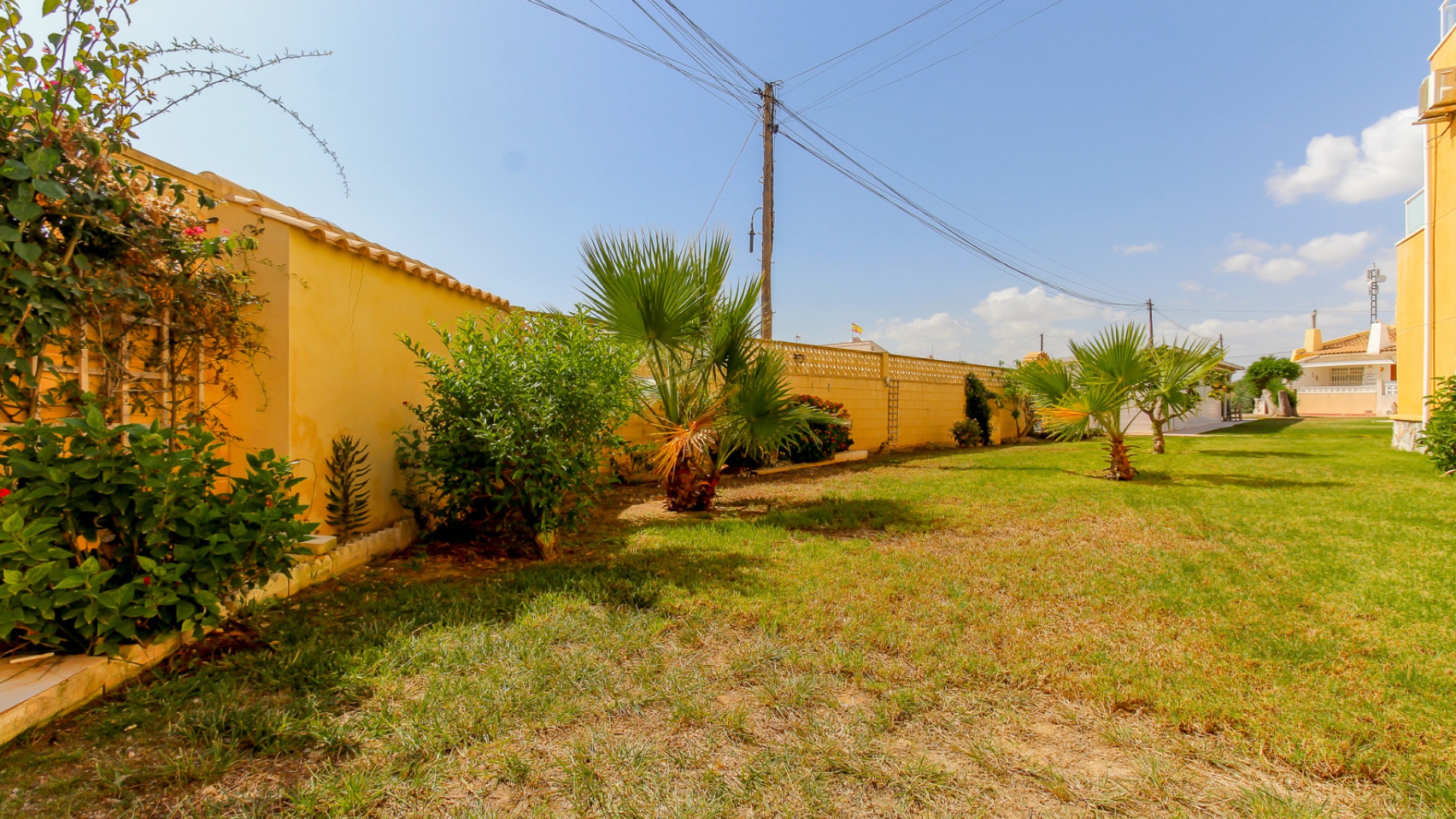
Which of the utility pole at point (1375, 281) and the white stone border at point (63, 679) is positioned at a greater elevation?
the utility pole at point (1375, 281)

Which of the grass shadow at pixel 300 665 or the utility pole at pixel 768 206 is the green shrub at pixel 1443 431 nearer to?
the utility pole at pixel 768 206

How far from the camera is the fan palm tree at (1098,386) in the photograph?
8469 mm

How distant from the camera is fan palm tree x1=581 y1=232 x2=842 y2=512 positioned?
5.94 metres

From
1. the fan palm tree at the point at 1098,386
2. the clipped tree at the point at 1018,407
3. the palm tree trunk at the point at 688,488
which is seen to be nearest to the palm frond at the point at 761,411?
the palm tree trunk at the point at 688,488

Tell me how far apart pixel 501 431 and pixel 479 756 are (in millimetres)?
2442

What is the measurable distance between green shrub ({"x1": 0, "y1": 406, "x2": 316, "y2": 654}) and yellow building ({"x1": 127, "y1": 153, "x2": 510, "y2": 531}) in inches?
45.2

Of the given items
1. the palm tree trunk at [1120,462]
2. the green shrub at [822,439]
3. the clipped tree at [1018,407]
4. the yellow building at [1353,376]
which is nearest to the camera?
the palm tree trunk at [1120,462]

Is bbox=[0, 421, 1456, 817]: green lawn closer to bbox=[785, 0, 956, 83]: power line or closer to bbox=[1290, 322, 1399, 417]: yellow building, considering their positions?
bbox=[785, 0, 956, 83]: power line

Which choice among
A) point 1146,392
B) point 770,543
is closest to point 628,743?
point 770,543

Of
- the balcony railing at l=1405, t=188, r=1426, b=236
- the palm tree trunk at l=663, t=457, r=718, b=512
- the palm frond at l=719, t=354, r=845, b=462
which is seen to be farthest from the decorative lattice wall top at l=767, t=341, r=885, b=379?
the balcony railing at l=1405, t=188, r=1426, b=236

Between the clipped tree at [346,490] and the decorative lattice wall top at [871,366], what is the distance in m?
5.77

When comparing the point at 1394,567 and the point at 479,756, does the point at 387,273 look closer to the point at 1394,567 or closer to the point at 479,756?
the point at 479,756

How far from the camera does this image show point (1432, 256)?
10719mm

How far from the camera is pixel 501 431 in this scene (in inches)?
163
